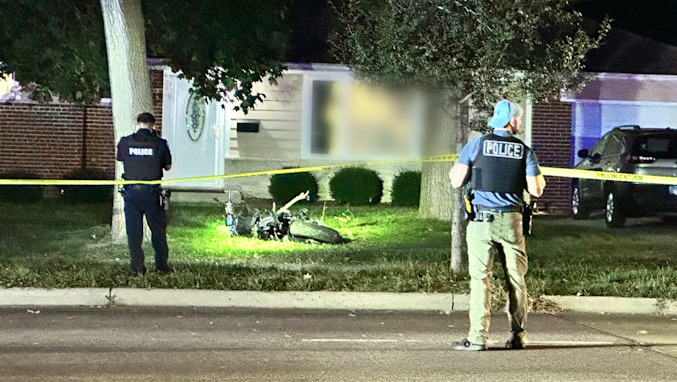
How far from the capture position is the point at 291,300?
32.4 feet

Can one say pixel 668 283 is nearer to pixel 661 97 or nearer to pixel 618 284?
pixel 618 284

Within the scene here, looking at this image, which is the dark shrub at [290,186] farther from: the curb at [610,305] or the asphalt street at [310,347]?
the curb at [610,305]

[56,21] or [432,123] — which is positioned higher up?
[56,21]

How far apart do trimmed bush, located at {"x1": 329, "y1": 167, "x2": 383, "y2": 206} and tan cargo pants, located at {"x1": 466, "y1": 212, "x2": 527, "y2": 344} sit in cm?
1110

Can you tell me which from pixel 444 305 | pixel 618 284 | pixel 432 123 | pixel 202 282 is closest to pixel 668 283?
pixel 618 284

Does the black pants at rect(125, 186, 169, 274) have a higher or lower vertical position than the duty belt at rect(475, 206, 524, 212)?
lower

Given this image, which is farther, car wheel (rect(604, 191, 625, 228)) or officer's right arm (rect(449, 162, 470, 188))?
car wheel (rect(604, 191, 625, 228))

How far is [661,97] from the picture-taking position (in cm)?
1919

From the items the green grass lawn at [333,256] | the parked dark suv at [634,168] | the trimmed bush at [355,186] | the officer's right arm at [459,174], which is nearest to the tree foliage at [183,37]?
the green grass lawn at [333,256]

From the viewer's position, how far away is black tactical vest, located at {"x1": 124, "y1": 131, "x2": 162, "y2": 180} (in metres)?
10.2

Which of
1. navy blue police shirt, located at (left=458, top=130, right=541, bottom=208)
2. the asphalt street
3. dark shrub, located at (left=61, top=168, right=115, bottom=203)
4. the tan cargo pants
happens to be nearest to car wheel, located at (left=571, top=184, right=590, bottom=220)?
the asphalt street

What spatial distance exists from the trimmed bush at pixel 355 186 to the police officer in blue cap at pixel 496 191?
11.1 meters

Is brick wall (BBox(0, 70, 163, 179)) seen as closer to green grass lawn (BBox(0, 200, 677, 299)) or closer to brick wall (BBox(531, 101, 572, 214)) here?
green grass lawn (BBox(0, 200, 677, 299))

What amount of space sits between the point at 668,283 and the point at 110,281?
5717 mm
